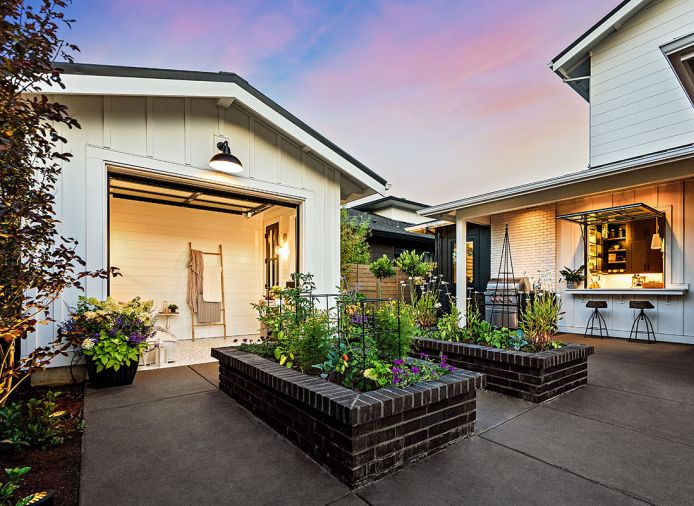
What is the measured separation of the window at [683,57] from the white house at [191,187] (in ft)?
12.6

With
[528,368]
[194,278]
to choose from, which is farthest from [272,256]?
[528,368]

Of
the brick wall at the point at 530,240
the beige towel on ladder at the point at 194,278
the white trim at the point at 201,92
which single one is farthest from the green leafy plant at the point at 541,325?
the beige towel on ladder at the point at 194,278

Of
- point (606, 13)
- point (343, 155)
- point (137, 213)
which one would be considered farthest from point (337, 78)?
point (606, 13)

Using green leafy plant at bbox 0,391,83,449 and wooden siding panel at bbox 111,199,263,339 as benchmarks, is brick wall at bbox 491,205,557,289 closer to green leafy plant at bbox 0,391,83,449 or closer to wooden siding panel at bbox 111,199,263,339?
wooden siding panel at bbox 111,199,263,339

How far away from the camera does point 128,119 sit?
4180 mm

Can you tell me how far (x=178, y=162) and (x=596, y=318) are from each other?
25.9 ft

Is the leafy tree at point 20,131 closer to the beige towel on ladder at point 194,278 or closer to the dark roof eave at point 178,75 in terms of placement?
the dark roof eave at point 178,75

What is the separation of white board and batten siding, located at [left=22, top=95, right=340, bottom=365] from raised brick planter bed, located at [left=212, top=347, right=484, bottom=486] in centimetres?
265

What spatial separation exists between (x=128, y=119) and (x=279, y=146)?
1.95 metres

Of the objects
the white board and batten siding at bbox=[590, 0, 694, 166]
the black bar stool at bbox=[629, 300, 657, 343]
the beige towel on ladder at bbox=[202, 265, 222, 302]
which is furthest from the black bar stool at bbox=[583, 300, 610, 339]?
the beige towel on ladder at bbox=[202, 265, 222, 302]

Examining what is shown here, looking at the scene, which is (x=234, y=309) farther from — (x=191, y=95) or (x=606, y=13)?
(x=606, y=13)

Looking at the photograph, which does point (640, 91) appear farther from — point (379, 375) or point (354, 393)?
point (354, 393)

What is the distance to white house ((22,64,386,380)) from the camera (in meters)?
3.88

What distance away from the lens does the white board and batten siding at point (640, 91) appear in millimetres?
6676
